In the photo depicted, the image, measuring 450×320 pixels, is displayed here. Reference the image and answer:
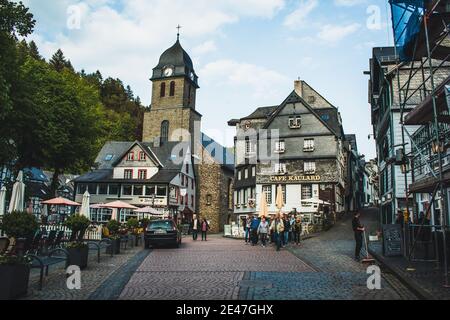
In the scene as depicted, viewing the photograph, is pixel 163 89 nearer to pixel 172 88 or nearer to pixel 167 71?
pixel 172 88

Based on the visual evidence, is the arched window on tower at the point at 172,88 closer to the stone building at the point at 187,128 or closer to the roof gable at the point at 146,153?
the stone building at the point at 187,128

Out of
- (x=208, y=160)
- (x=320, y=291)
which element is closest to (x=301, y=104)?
(x=208, y=160)

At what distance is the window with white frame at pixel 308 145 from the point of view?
136 ft

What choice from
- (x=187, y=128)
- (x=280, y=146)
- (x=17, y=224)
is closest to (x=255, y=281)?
(x=17, y=224)

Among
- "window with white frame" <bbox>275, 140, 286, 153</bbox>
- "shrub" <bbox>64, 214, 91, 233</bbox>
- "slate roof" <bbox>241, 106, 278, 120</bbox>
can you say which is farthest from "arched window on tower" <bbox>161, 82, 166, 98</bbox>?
"shrub" <bbox>64, 214, 91, 233</bbox>

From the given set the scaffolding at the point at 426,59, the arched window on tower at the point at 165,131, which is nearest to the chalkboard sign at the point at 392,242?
the scaffolding at the point at 426,59

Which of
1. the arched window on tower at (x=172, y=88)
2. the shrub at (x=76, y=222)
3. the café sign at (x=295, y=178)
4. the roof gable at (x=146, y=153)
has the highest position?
the arched window on tower at (x=172, y=88)

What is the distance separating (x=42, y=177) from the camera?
49.9 m

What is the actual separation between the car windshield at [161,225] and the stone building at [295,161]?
1938cm

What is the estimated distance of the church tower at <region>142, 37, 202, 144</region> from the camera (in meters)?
60.0

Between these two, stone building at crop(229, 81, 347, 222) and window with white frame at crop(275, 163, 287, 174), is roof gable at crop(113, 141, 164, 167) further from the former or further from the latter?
window with white frame at crop(275, 163, 287, 174)

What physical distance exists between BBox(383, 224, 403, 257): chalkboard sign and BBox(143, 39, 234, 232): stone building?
132 feet
